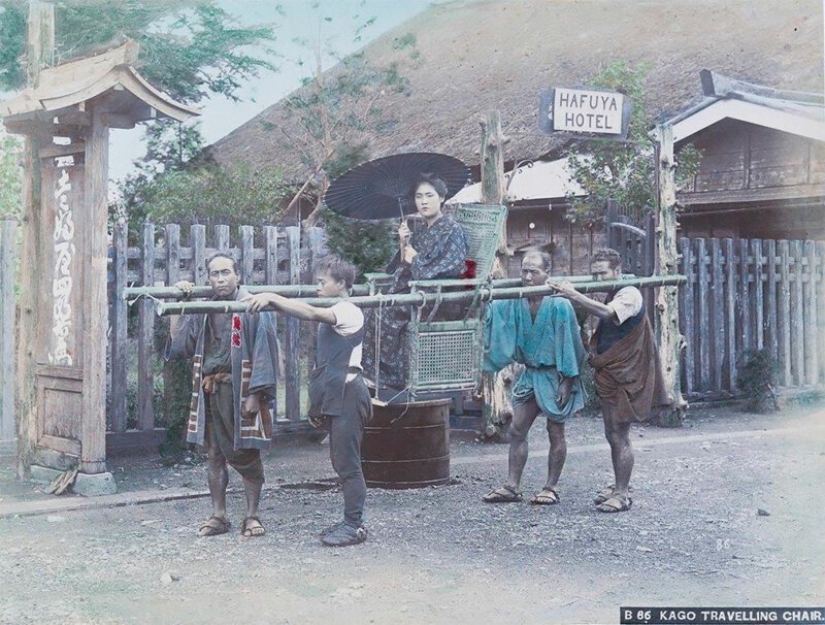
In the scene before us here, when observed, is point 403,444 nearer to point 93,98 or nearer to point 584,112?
point 93,98

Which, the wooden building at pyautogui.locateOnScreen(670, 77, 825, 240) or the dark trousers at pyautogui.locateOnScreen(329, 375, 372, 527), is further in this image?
the wooden building at pyautogui.locateOnScreen(670, 77, 825, 240)

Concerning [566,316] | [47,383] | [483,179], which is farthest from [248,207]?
[566,316]

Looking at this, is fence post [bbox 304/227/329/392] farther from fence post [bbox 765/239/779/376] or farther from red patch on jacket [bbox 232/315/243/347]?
fence post [bbox 765/239/779/376]

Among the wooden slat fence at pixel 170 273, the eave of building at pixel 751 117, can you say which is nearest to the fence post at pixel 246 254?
the wooden slat fence at pixel 170 273

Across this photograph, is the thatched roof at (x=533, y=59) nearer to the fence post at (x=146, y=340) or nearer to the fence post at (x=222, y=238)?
the fence post at (x=222, y=238)

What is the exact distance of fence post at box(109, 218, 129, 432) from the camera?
7.45 meters

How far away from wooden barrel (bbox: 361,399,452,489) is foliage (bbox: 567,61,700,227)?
198 inches

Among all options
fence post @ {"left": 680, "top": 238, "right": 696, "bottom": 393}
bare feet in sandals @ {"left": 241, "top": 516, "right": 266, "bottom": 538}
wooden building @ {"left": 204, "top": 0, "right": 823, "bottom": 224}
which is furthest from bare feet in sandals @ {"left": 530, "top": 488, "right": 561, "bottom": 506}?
wooden building @ {"left": 204, "top": 0, "right": 823, "bottom": 224}

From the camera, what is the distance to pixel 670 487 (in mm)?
7195

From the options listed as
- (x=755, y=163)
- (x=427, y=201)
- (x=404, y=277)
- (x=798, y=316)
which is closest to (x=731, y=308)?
(x=798, y=316)

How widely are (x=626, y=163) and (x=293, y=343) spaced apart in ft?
17.2

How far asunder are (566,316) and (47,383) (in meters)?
3.64

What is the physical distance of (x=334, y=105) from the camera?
14234 mm

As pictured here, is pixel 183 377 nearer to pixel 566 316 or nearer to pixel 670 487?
pixel 566 316
